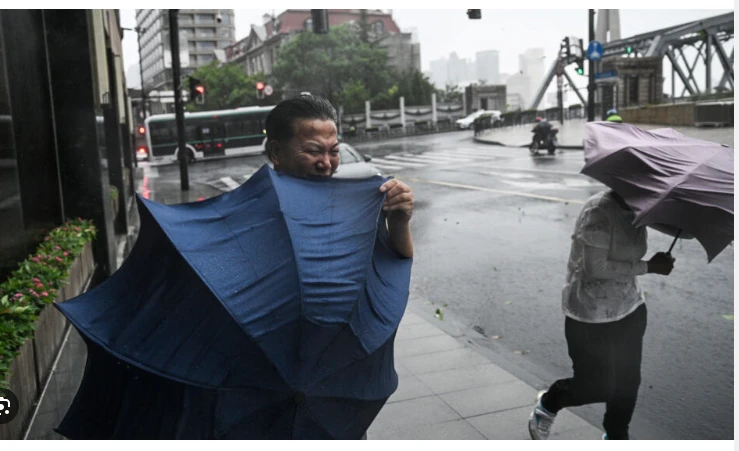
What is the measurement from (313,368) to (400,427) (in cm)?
269

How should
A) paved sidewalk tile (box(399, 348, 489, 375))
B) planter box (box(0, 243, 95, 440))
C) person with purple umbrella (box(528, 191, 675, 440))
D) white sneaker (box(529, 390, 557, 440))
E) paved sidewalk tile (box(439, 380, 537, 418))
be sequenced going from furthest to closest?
paved sidewalk tile (box(399, 348, 489, 375)), paved sidewalk tile (box(439, 380, 537, 418)), white sneaker (box(529, 390, 557, 440)), person with purple umbrella (box(528, 191, 675, 440)), planter box (box(0, 243, 95, 440))

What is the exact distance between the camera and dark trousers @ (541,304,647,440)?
381 centimetres

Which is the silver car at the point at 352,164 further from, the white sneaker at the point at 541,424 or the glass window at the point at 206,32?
the glass window at the point at 206,32

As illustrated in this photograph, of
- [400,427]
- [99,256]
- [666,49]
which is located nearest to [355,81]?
[666,49]

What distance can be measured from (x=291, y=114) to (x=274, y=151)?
0.48 feet

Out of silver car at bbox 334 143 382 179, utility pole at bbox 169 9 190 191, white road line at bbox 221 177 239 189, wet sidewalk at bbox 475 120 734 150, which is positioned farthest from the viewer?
Answer: wet sidewalk at bbox 475 120 734 150

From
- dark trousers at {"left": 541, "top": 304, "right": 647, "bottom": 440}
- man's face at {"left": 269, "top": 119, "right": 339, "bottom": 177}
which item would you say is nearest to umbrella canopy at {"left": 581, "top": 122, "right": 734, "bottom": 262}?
dark trousers at {"left": 541, "top": 304, "right": 647, "bottom": 440}

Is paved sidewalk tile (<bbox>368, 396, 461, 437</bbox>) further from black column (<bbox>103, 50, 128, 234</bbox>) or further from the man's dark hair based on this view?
black column (<bbox>103, 50, 128, 234</bbox>)

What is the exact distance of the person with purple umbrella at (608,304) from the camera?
12.3ft

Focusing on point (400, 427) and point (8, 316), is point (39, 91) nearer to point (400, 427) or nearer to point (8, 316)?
point (8, 316)

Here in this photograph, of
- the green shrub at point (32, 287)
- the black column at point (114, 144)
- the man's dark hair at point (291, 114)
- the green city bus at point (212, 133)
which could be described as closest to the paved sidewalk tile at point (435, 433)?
the green shrub at point (32, 287)

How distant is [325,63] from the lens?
59688 millimetres

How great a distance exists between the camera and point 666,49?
46.2 m

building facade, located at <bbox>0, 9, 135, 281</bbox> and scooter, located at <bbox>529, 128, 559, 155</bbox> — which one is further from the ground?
building facade, located at <bbox>0, 9, 135, 281</bbox>
